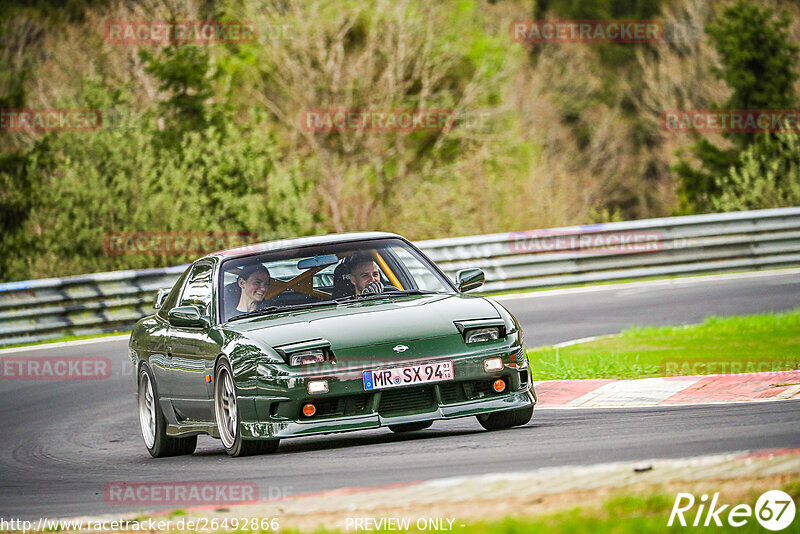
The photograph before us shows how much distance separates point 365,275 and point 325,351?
4.95 feet

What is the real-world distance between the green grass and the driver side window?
3394 millimetres

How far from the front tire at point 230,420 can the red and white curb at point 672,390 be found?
282 cm

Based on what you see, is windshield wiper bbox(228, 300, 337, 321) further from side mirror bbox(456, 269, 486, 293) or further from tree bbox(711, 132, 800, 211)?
tree bbox(711, 132, 800, 211)

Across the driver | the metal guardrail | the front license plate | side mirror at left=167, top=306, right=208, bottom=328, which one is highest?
the driver

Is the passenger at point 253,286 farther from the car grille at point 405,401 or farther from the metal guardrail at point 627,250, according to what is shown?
the metal guardrail at point 627,250

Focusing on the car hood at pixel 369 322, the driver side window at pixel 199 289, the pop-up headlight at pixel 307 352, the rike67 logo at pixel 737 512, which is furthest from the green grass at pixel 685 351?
the rike67 logo at pixel 737 512

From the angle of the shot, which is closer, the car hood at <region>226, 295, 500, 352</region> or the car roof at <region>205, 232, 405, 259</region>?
the car hood at <region>226, 295, 500, 352</region>

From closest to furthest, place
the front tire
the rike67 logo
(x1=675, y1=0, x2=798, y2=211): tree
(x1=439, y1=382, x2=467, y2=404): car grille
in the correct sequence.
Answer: the rike67 logo, (x1=439, y1=382, x2=467, y2=404): car grille, the front tire, (x1=675, y1=0, x2=798, y2=211): tree

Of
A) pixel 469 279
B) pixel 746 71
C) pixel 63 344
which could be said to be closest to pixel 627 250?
pixel 63 344

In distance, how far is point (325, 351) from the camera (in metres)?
8.45

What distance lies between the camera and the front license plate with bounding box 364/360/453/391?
27.5ft

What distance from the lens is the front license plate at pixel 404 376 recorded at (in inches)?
330

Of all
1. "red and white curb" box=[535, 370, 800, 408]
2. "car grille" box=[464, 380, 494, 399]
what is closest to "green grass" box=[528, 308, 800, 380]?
"red and white curb" box=[535, 370, 800, 408]

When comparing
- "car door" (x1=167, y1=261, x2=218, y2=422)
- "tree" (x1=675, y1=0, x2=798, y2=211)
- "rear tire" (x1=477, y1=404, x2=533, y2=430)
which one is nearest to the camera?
"rear tire" (x1=477, y1=404, x2=533, y2=430)
